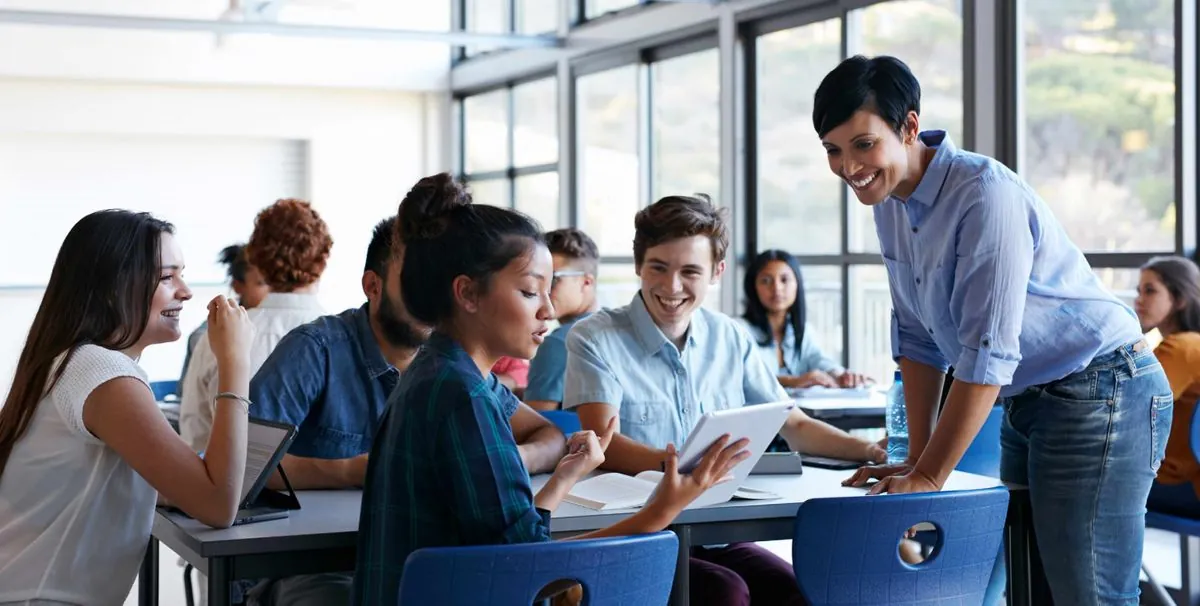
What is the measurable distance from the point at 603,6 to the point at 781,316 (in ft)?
11.8

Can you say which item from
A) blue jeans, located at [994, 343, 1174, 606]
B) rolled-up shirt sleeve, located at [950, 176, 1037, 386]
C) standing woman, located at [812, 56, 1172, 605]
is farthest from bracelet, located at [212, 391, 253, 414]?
blue jeans, located at [994, 343, 1174, 606]

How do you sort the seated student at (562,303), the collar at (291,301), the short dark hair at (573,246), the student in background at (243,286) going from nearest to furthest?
the collar at (291,301), the seated student at (562,303), the short dark hair at (573,246), the student in background at (243,286)

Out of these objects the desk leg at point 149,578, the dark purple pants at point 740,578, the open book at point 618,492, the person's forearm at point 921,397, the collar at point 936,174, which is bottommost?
the dark purple pants at point 740,578

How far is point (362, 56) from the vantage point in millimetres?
9977

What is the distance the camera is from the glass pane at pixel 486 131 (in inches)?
388

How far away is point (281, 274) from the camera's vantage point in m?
3.49

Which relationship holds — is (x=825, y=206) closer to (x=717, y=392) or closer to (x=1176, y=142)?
(x=1176, y=142)

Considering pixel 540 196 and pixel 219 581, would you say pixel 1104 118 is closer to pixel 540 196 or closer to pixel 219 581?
pixel 219 581

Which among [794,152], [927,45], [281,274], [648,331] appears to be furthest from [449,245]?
[794,152]

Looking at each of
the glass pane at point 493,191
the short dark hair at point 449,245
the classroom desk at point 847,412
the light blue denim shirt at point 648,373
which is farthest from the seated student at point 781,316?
the glass pane at point 493,191

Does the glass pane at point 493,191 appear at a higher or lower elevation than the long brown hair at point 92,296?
higher

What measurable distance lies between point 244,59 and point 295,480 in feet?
25.3

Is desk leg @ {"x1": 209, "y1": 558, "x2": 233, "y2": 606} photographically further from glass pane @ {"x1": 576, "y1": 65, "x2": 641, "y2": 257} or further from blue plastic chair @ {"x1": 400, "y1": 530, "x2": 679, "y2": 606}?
glass pane @ {"x1": 576, "y1": 65, "x2": 641, "y2": 257}

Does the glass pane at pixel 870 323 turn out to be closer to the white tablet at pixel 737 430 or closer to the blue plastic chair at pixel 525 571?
the white tablet at pixel 737 430
